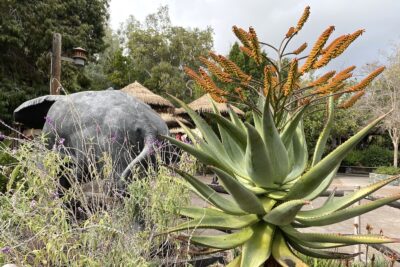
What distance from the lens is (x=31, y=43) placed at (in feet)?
54.6

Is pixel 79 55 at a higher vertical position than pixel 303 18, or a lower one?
higher

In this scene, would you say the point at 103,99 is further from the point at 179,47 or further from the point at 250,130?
the point at 179,47

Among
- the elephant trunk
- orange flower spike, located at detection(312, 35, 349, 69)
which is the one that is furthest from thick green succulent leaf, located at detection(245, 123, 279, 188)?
the elephant trunk

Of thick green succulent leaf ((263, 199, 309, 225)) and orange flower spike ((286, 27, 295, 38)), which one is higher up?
orange flower spike ((286, 27, 295, 38))

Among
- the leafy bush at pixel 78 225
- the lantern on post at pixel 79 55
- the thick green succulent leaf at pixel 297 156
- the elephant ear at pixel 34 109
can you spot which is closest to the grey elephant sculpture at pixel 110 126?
the elephant ear at pixel 34 109

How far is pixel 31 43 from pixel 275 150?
17.4 metres

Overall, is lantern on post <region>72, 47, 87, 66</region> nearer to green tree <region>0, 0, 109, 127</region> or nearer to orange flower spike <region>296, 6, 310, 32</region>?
orange flower spike <region>296, 6, 310, 32</region>

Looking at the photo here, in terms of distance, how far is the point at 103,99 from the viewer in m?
3.95

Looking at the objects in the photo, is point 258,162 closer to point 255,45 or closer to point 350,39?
point 255,45

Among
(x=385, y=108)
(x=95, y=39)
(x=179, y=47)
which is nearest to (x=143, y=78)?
(x=179, y=47)

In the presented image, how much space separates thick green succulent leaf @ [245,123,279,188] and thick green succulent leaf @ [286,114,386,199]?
0.09 meters

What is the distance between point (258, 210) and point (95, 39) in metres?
20.1

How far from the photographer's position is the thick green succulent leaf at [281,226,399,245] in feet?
Answer: 4.29

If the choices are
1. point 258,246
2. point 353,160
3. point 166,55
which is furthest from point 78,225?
point 166,55
